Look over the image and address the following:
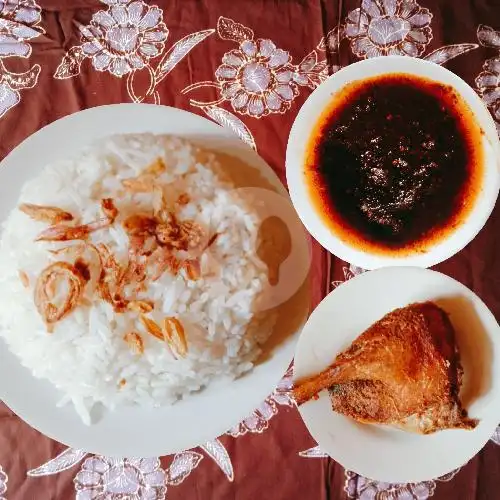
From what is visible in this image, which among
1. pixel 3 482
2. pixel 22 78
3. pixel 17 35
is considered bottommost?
pixel 3 482

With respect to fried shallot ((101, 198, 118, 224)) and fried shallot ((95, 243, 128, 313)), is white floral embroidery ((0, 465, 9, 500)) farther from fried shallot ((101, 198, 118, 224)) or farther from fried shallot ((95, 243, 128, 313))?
fried shallot ((101, 198, 118, 224))

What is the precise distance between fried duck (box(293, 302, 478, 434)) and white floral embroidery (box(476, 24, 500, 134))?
1.82ft

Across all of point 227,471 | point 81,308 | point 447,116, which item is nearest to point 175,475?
point 227,471

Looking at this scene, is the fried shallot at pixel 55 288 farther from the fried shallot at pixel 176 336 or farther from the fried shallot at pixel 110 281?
the fried shallot at pixel 176 336

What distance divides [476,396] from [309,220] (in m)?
0.55

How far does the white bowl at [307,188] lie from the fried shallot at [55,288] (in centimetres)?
55

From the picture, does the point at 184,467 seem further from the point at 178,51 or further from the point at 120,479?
the point at 178,51

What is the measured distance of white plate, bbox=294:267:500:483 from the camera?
4.32 ft

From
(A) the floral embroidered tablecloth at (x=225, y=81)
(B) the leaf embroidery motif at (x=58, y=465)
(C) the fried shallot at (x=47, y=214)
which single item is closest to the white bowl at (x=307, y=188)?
(A) the floral embroidered tablecloth at (x=225, y=81)

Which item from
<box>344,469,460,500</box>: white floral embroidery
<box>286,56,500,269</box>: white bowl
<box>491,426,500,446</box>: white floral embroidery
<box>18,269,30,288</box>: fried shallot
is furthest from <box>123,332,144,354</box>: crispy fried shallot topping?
<box>491,426,500,446</box>: white floral embroidery

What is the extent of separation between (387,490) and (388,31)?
1.15 metres

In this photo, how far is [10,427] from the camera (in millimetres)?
1458

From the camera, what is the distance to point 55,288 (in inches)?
47.2

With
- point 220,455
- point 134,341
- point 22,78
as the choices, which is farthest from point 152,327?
point 22,78
